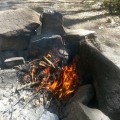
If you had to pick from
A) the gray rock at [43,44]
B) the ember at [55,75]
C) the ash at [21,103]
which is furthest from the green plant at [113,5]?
the ash at [21,103]

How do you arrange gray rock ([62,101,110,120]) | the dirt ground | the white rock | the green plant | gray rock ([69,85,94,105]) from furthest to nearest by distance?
the green plant < the dirt ground < the white rock < gray rock ([69,85,94,105]) < gray rock ([62,101,110,120])

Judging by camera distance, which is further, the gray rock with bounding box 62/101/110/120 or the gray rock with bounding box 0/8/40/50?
the gray rock with bounding box 0/8/40/50

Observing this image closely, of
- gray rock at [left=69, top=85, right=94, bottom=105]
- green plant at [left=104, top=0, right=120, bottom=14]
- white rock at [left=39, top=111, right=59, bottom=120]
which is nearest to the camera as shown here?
gray rock at [left=69, top=85, right=94, bottom=105]

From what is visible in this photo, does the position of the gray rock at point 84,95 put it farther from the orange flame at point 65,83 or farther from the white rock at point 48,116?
the white rock at point 48,116

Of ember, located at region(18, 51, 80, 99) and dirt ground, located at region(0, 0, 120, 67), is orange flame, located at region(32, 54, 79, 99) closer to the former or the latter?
ember, located at region(18, 51, 80, 99)

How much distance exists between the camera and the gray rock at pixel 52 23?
4555mm

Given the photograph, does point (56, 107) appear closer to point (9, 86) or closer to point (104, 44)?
point (9, 86)

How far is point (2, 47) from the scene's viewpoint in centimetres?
449

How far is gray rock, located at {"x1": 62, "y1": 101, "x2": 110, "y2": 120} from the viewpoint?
3136mm

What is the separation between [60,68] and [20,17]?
1327mm

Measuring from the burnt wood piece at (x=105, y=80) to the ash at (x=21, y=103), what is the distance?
0.71m

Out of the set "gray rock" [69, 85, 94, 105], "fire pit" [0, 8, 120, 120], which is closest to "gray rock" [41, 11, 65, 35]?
"fire pit" [0, 8, 120, 120]

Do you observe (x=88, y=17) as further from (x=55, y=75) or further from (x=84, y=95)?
(x=84, y=95)

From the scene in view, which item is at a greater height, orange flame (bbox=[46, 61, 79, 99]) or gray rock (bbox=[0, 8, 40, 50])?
gray rock (bbox=[0, 8, 40, 50])
